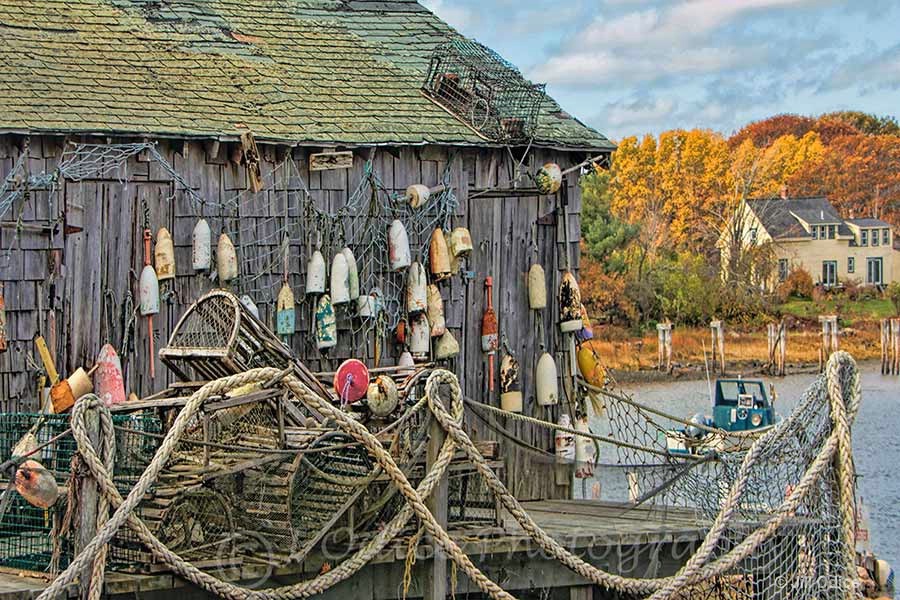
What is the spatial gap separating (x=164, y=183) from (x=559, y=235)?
3.95m

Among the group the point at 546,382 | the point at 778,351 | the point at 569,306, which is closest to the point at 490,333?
the point at 546,382

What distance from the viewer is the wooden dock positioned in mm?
10258

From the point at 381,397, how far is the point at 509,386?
11.2 ft

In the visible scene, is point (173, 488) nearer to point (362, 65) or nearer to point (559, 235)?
point (559, 235)

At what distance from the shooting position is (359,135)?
Result: 46.1ft

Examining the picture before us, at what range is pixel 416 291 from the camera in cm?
1420

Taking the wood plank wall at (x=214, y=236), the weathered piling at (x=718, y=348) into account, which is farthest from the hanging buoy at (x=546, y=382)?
the weathered piling at (x=718, y=348)

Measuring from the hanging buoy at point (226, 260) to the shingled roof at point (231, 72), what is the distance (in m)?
0.99

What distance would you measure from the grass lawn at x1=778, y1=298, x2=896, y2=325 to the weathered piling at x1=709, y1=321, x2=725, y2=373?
10422mm

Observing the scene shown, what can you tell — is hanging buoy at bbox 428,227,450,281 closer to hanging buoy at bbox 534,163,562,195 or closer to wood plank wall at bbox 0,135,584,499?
wood plank wall at bbox 0,135,584,499

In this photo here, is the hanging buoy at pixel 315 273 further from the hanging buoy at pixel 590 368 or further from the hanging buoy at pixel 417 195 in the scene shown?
the hanging buoy at pixel 590 368

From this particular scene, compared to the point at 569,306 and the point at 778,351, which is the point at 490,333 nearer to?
the point at 569,306

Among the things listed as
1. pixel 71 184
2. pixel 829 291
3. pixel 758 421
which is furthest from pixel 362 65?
pixel 829 291

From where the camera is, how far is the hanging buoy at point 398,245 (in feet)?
46.2
